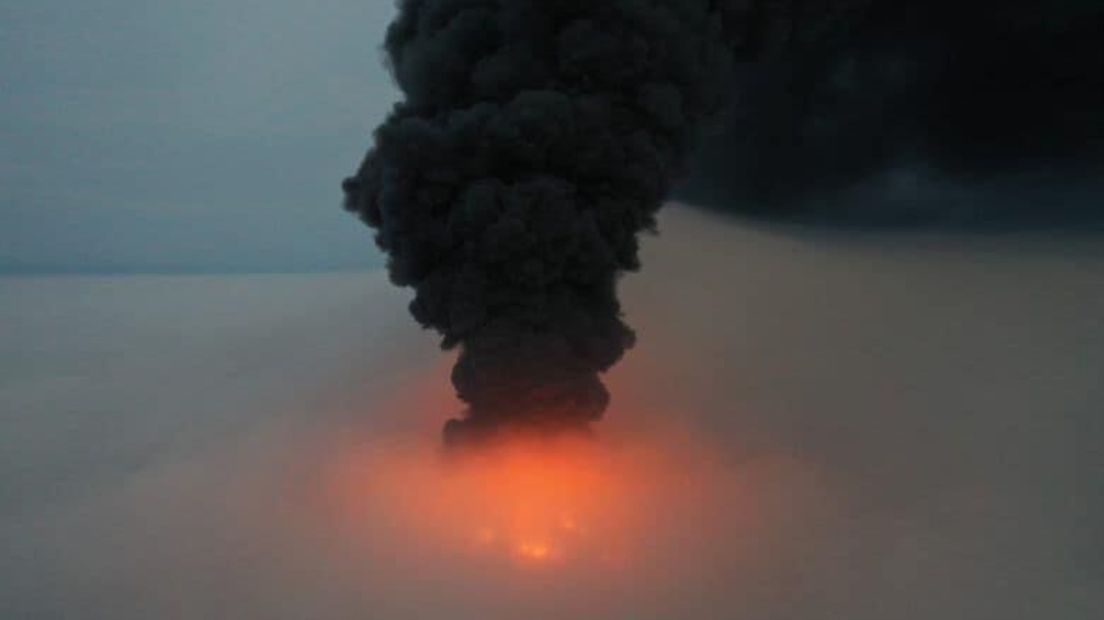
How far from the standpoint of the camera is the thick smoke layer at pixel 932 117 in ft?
39.7

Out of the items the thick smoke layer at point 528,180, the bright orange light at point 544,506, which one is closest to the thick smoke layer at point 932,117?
the thick smoke layer at point 528,180

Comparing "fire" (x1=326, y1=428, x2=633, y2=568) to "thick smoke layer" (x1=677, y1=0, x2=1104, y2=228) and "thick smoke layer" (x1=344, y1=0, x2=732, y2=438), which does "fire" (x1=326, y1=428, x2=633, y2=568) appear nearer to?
"thick smoke layer" (x1=344, y1=0, x2=732, y2=438)

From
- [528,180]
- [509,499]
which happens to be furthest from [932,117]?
[509,499]

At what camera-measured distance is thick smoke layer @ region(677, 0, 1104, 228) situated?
39.7ft

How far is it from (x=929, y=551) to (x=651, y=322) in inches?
171

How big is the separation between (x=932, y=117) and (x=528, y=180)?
283 inches

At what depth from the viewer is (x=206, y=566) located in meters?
7.09

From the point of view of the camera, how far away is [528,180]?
7773 millimetres

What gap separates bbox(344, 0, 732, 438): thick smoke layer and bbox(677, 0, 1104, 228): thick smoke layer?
4062mm

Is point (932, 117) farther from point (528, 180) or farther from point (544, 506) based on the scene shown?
point (544, 506)

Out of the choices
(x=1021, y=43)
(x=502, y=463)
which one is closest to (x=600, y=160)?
(x=502, y=463)

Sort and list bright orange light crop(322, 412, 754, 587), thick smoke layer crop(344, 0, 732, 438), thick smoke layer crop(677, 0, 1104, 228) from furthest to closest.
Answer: thick smoke layer crop(677, 0, 1104, 228) → thick smoke layer crop(344, 0, 732, 438) → bright orange light crop(322, 412, 754, 587)

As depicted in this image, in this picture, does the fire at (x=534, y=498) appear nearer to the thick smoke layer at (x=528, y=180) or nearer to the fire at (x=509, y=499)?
the fire at (x=509, y=499)

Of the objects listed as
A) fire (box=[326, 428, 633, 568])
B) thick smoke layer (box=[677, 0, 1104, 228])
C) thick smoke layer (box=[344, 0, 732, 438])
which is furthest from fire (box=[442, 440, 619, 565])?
thick smoke layer (box=[677, 0, 1104, 228])
